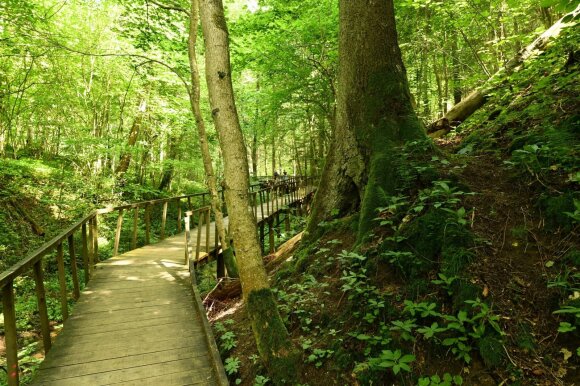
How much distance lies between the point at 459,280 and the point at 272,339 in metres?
1.81

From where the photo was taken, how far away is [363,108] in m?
4.74

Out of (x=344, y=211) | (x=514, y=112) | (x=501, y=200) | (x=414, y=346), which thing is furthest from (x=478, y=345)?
(x=514, y=112)

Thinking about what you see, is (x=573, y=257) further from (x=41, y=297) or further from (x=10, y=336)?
(x=41, y=297)

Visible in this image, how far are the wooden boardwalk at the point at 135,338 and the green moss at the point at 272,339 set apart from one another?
20.2 inches

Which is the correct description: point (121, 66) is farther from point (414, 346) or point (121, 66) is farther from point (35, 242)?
point (414, 346)

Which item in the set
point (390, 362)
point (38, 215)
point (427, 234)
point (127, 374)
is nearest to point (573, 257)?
point (427, 234)

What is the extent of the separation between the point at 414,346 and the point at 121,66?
43.5 feet

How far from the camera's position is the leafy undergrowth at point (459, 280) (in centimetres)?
237

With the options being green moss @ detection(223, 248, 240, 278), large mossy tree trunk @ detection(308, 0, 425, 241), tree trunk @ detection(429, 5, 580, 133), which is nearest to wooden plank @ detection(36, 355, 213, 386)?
large mossy tree trunk @ detection(308, 0, 425, 241)

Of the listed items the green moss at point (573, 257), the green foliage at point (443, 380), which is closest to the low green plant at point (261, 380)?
the green foliage at point (443, 380)

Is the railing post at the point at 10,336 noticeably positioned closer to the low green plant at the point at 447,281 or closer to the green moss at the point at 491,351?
the low green plant at the point at 447,281

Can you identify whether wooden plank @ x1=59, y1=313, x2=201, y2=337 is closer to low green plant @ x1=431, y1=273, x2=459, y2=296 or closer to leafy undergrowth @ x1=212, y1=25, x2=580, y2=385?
leafy undergrowth @ x1=212, y1=25, x2=580, y2=385

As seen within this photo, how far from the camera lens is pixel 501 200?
342cm

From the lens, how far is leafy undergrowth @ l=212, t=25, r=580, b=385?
2.37 meters
